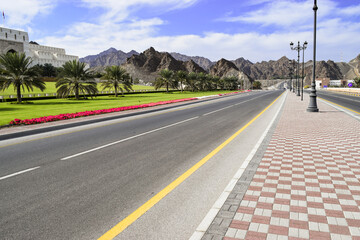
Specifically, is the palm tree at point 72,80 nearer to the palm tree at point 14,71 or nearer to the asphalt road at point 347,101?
the palm tree at point 14,71

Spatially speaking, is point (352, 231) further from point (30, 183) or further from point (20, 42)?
point (20, 42)

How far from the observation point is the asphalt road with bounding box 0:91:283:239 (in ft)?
11.3

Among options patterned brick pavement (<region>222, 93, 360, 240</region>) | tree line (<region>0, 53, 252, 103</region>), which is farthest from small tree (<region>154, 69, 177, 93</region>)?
patterned brick pavement (<region>222, 93, 360, 240</region>)

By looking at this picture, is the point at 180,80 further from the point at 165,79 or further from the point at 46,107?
the point at 46,107

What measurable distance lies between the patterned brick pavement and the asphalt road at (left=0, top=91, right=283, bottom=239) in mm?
708

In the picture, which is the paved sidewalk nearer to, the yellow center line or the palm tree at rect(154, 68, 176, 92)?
the yellow center line

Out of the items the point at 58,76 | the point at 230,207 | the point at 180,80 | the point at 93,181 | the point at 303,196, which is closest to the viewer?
the point at 230,207

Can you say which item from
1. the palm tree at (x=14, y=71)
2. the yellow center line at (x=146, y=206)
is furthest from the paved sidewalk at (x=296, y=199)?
the palm tree at (x=14, y=71)

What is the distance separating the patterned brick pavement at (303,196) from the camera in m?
3.20

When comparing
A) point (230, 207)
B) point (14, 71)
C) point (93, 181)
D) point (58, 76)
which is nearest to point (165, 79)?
point (58, 76)

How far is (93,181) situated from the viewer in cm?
505

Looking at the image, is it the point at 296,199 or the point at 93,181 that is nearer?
the point at 296,199

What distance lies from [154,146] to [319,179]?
4.68m

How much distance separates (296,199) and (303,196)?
19 centimetres
